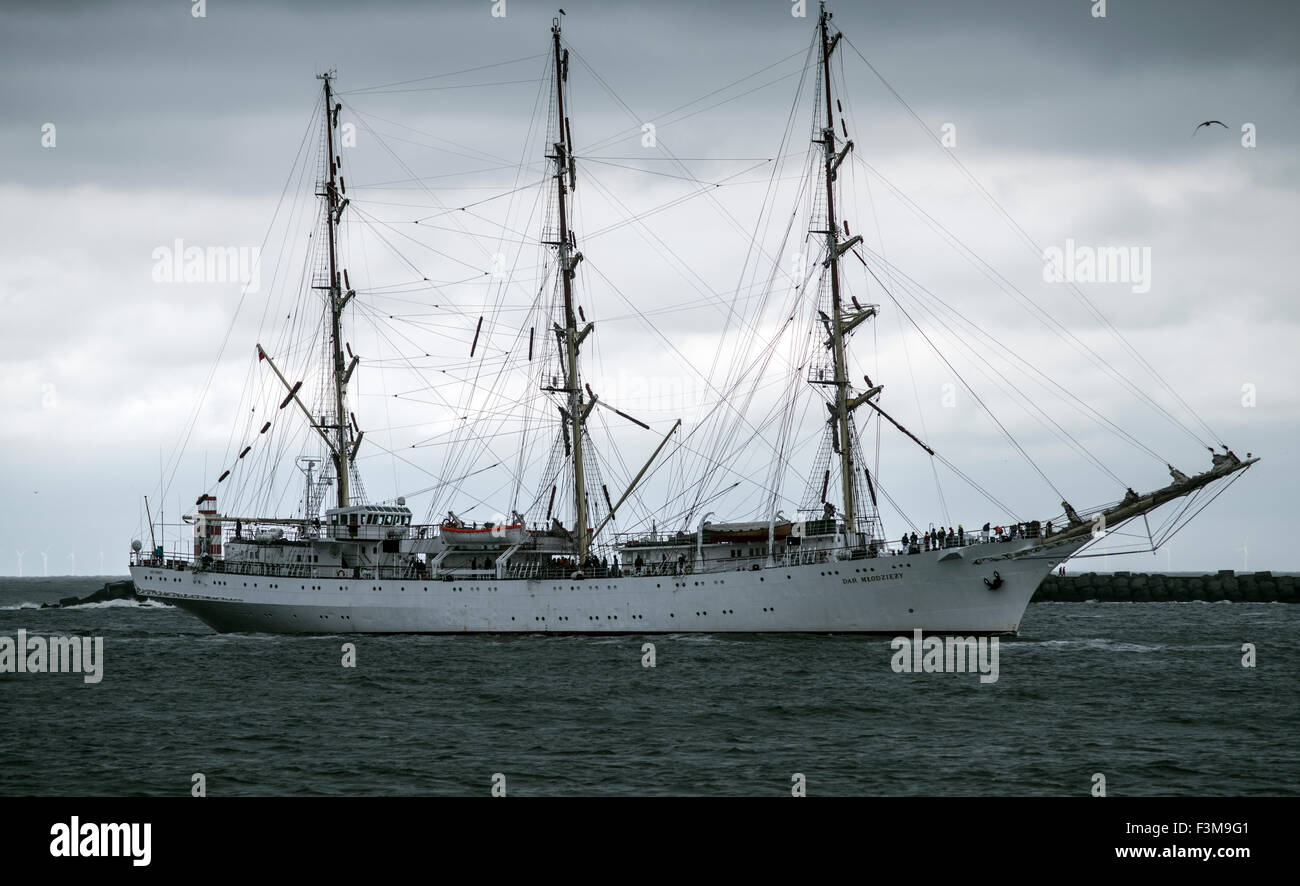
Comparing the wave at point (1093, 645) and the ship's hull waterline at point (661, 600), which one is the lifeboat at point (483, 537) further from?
the wave at point (1093, 645)

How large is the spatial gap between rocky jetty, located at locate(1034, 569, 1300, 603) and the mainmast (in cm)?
6122

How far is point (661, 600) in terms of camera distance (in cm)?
5991

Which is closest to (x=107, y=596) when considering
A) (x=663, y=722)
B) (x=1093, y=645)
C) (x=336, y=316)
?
(x=336, y=316)

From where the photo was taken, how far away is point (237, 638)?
2687 inches

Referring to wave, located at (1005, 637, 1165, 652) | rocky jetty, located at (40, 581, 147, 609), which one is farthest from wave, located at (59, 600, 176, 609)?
wave, located at (1005, 637, 1165, 652)

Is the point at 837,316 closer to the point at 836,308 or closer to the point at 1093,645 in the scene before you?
the point at 836,308

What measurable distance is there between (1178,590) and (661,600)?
7555 cm

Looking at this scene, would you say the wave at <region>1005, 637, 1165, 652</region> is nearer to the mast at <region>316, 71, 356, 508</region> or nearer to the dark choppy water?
the dark choppy water

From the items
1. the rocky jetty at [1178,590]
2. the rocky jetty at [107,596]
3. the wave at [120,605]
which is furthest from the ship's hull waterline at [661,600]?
the rocky jetty at [107,596]

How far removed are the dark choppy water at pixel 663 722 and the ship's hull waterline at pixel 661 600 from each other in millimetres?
1677

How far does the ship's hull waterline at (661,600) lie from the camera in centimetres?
5462
